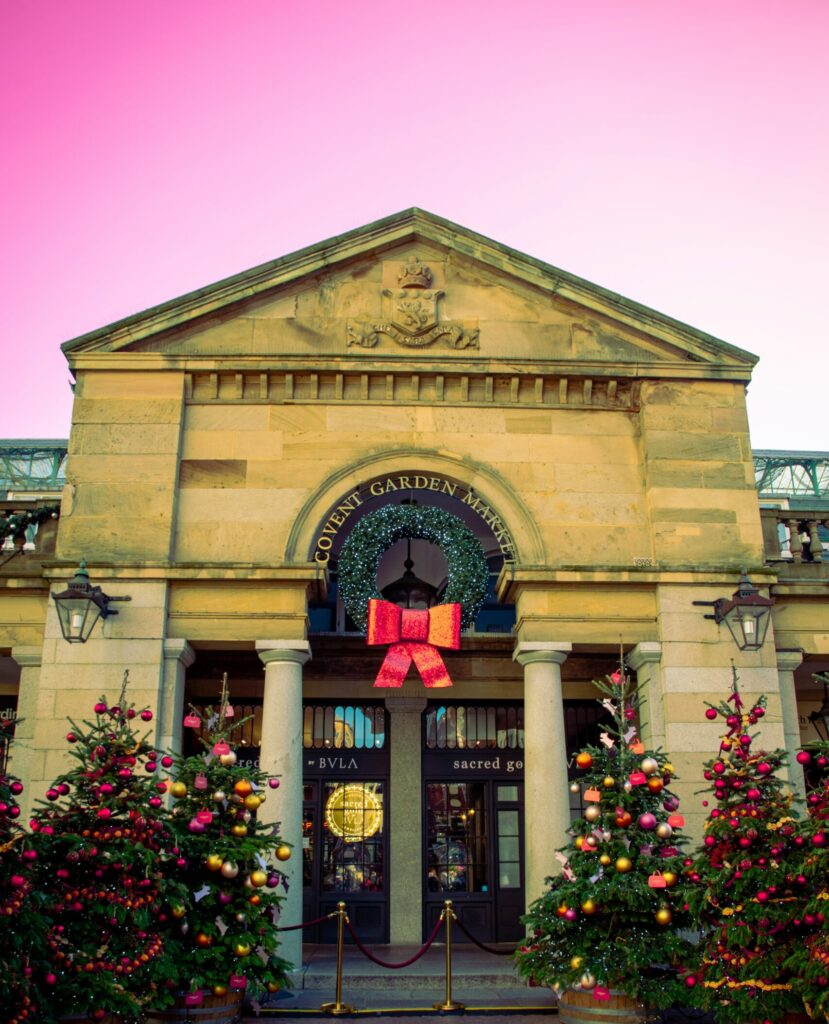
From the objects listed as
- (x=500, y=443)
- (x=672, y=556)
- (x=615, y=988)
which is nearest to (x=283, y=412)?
(x=500, y=443)

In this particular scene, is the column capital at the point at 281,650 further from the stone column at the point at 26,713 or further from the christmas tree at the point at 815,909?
the christmas tree at the point at 815,909

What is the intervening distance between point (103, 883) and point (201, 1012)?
1737mm

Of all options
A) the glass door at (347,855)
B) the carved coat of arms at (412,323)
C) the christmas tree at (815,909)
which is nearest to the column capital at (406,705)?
the glass door at (347,855)

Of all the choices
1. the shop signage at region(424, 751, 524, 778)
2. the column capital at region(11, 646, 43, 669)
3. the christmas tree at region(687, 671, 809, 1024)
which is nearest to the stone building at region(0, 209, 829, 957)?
the column capital at region(11, 646, 43, 669)

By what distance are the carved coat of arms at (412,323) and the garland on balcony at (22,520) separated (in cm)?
509

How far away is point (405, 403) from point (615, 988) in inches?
334

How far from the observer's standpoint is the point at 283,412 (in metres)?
15.6

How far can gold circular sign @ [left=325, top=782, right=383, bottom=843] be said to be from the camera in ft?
58.4

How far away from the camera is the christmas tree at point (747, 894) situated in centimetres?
976

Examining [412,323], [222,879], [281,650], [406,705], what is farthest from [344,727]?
→ [222,879]

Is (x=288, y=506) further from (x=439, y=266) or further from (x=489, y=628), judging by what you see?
(x=489, y=628)

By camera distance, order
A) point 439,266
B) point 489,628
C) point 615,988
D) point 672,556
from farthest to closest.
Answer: point 489,628 → point 439,266 → point 672,556 → point 615,988

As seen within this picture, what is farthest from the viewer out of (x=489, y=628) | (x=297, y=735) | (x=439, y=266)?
(x=489, y=628)

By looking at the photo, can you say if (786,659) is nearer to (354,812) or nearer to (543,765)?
(543,765)
